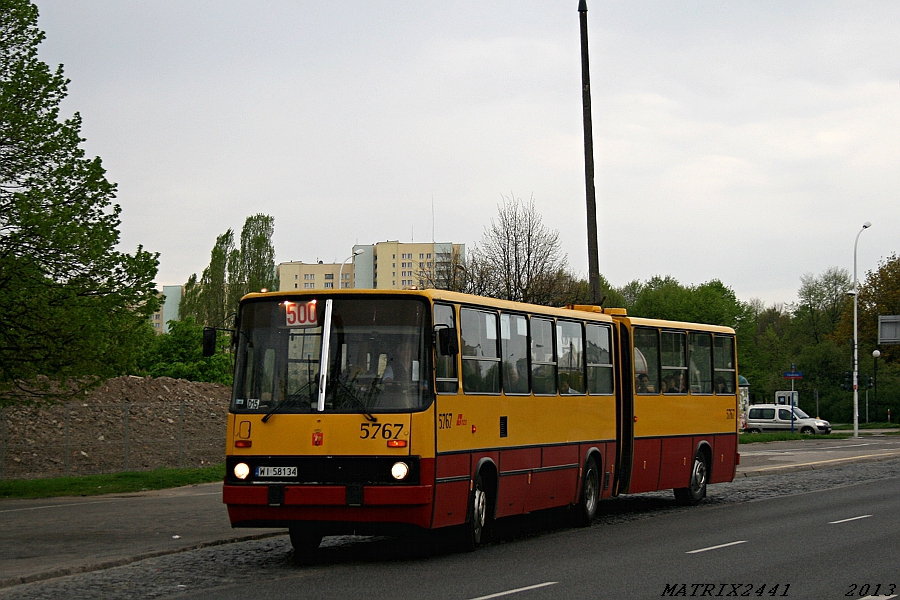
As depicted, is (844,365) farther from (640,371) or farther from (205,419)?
(640,371)

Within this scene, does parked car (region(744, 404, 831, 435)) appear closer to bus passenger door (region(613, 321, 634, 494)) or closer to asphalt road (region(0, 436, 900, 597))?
asphalt road (region(0, 436, 900, 597))

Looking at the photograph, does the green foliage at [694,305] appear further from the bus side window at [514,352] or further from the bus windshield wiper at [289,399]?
the bus windshield wiper at [289,399]

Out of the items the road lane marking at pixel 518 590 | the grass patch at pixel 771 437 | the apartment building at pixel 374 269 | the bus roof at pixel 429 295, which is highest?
the apartment building at pixel 374 269

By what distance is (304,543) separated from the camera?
14031mm

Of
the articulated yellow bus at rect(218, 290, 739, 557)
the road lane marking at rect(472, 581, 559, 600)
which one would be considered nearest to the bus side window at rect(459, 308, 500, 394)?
the articulated yellow bus at rect(218, 290, 739, 557)

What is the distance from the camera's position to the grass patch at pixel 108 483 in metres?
26.5

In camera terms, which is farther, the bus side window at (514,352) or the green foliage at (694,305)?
the green foliage at (694,305)

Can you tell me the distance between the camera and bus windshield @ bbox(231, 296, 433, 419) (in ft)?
43.1

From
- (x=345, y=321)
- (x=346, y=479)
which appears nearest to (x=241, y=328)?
(x=345, y=321)

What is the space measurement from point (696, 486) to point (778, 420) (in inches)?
1869

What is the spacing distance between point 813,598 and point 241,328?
680 cm

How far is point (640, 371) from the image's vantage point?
19891 millimetres

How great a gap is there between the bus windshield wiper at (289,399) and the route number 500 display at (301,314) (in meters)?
0.68

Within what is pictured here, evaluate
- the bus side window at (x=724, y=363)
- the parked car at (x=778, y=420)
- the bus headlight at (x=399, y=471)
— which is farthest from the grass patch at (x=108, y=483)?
the parked car at (x=778, y=420)
